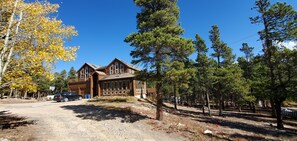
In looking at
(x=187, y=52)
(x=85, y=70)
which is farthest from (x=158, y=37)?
(x=85, y=70)

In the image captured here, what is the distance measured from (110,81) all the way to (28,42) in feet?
91.1

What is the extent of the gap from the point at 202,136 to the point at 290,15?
653 inches

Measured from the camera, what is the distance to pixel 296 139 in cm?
1251

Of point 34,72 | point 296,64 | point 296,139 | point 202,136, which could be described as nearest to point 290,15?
point 296,64

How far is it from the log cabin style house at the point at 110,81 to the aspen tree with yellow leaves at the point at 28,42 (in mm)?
24687

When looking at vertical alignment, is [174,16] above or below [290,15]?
below

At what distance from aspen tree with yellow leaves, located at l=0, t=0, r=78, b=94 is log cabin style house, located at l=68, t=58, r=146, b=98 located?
81.0ft

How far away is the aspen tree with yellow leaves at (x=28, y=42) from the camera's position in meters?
7.92

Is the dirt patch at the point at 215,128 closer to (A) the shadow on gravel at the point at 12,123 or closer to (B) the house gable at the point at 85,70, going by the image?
(A) the shadow on gravel at the point at 12,123

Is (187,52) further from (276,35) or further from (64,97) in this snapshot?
(64,97)

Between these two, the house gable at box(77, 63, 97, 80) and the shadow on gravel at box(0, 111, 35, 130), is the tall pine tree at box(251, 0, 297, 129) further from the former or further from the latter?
the house gable at box(77, 63, 97, 80)

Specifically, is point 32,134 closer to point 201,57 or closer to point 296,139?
point 296,139

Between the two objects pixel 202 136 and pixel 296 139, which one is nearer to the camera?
pixel 202 136

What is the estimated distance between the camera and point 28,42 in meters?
8.62
